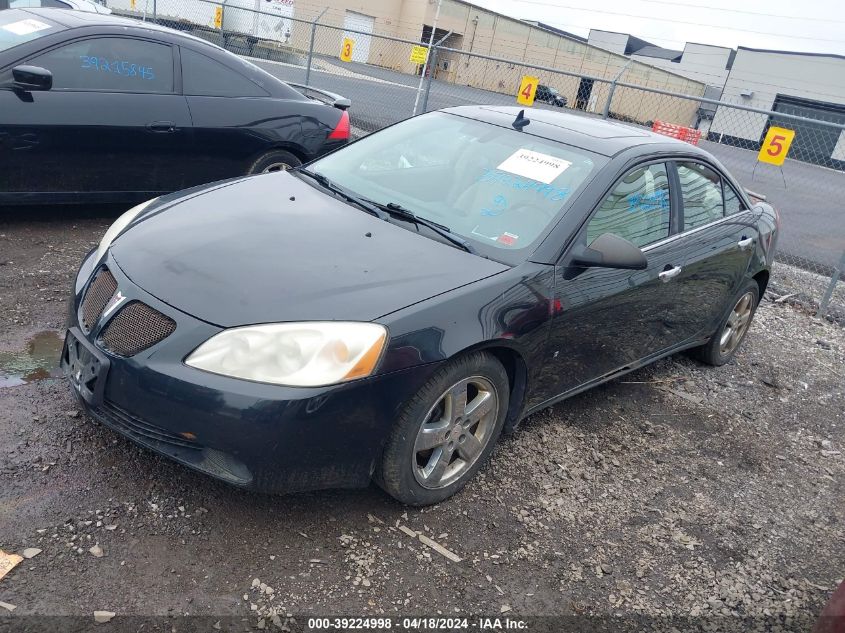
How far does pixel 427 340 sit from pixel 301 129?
13.3 ft

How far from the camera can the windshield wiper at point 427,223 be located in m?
3.23

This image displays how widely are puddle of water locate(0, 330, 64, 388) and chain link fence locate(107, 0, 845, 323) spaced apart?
6.46 metres

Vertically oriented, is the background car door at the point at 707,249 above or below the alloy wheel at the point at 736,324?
above

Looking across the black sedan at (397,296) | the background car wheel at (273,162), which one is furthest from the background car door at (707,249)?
the background car wheel at (273,162)

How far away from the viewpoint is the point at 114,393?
2.62 metres

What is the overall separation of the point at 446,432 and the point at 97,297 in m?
1.50

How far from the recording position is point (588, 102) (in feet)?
63.0

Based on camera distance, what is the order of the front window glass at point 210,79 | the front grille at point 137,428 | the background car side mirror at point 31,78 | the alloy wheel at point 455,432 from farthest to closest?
1. the front window glass at point 210,79
2. the background car side mirror at point 31,78
3. the alloy wheel at point 455,432
4. the front grille at point 137,428

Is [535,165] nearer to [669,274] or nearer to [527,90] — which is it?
[669,274]

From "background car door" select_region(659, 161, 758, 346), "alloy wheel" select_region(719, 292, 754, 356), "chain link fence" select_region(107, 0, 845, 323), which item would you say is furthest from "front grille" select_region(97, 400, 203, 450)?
"chain link fence" select_region(107, 0, 845, 323)

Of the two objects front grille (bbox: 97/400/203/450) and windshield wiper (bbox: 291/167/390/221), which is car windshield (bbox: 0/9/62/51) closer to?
windshield wiper (bbox: 291/167/390/221)

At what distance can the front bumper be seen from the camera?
8.08 feet

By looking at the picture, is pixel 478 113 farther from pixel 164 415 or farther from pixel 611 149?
pixel 164 415

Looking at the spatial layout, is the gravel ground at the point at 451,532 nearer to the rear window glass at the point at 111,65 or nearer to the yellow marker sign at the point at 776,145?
the rear window glass at the point at 111,65
